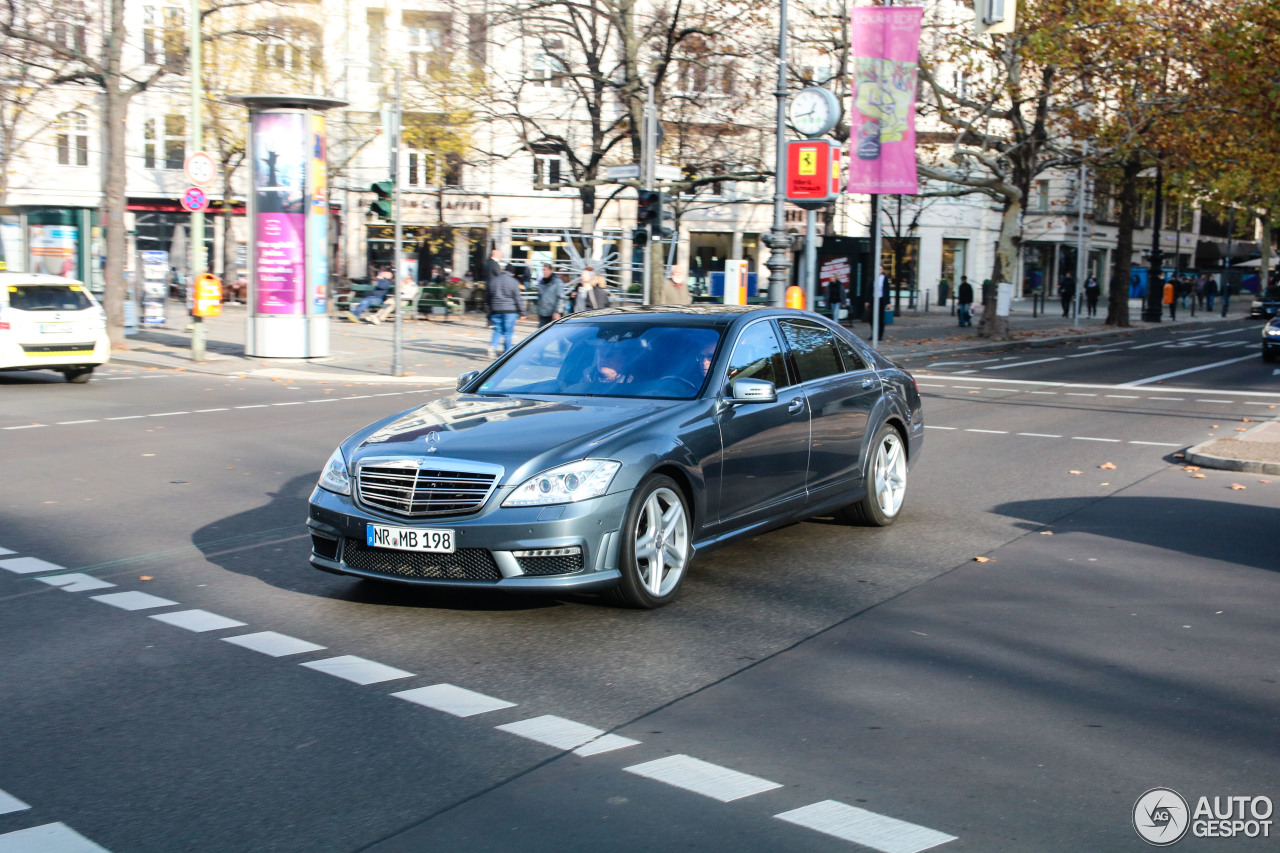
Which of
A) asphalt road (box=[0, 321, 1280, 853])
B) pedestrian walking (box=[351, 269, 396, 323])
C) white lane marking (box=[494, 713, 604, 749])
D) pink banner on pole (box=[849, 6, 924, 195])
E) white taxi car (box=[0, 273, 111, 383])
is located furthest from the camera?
pedestrian walking (box=[351, 269, 396, 323])

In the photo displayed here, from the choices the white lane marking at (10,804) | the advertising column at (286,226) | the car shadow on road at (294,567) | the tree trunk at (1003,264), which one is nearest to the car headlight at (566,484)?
the car shadow on road at (294,567)

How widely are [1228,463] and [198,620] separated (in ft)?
30.6

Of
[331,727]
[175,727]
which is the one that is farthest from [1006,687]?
[175,727]

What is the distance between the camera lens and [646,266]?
22500mm

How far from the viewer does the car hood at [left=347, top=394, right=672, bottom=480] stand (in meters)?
6.14

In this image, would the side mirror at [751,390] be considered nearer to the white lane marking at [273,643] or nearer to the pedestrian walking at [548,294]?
the white lane marking at [273,643]

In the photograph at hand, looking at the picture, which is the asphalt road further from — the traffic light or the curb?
the traffic light

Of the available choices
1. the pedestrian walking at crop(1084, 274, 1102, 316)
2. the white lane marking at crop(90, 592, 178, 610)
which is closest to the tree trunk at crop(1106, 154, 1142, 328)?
the pedestrian walking at crop(1084, 274, 1102, 316)

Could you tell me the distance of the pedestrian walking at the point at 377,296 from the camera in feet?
114

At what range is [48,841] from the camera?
12.2 feet

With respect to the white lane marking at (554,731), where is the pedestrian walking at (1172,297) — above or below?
above

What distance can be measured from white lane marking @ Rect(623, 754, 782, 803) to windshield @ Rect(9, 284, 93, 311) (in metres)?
16.7

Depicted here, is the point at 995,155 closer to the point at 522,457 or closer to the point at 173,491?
the point at 173,491

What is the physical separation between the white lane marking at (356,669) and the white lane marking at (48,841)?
1584mm
